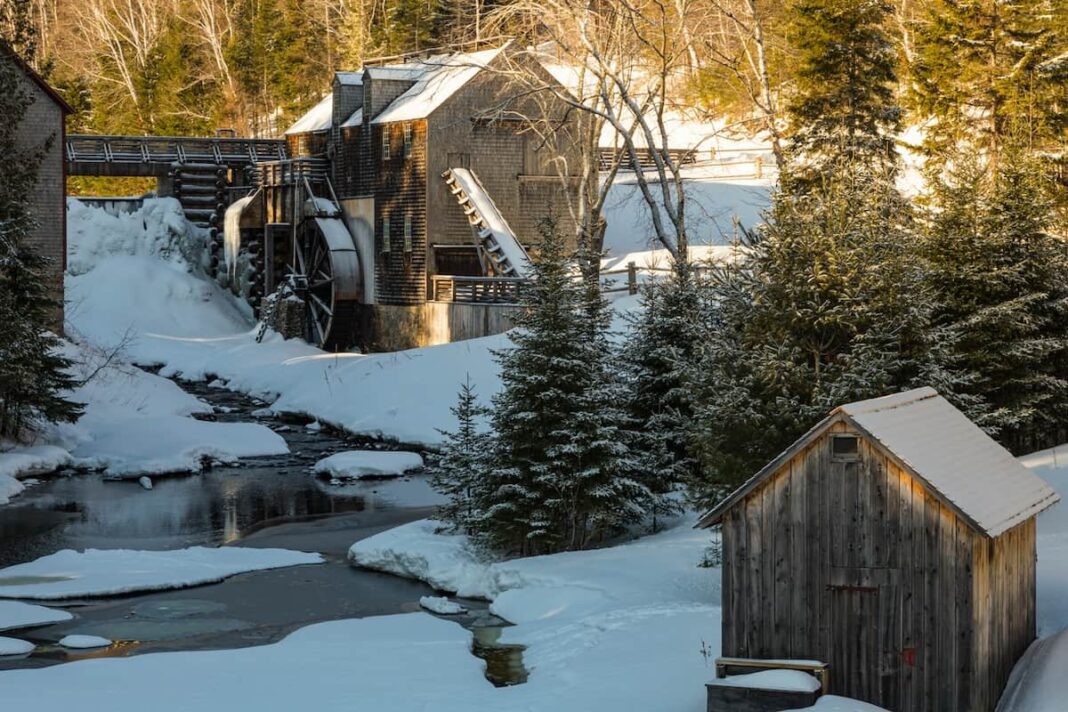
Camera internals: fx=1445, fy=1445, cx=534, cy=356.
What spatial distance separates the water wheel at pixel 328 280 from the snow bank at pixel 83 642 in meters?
27.3

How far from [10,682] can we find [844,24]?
20787 millimetres

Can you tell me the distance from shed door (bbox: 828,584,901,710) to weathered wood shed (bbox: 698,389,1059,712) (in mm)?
11

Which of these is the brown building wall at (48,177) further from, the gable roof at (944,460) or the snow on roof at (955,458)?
the snow on roof at (955,458)

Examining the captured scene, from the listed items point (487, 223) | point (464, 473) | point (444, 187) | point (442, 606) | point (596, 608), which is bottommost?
point (442, 606)

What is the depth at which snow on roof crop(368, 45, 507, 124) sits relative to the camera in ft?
137

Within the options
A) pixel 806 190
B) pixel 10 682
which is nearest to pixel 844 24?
pixel 806 190

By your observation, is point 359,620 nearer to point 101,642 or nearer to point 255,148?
point 101,642

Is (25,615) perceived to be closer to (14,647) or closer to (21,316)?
(14,647)

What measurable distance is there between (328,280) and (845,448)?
33865mm

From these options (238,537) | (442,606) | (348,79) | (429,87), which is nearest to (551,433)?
(442,606)

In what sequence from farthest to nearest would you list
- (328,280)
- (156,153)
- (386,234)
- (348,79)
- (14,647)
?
(156,153), (348,79), (328,280), (386,234), (14,647)

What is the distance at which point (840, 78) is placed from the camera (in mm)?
29531

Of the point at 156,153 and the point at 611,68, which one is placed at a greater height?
the point at 611,68

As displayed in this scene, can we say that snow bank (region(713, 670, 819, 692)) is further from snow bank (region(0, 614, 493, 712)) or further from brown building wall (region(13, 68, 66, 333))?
brown building wall (region(13, 68, 66, 333))
